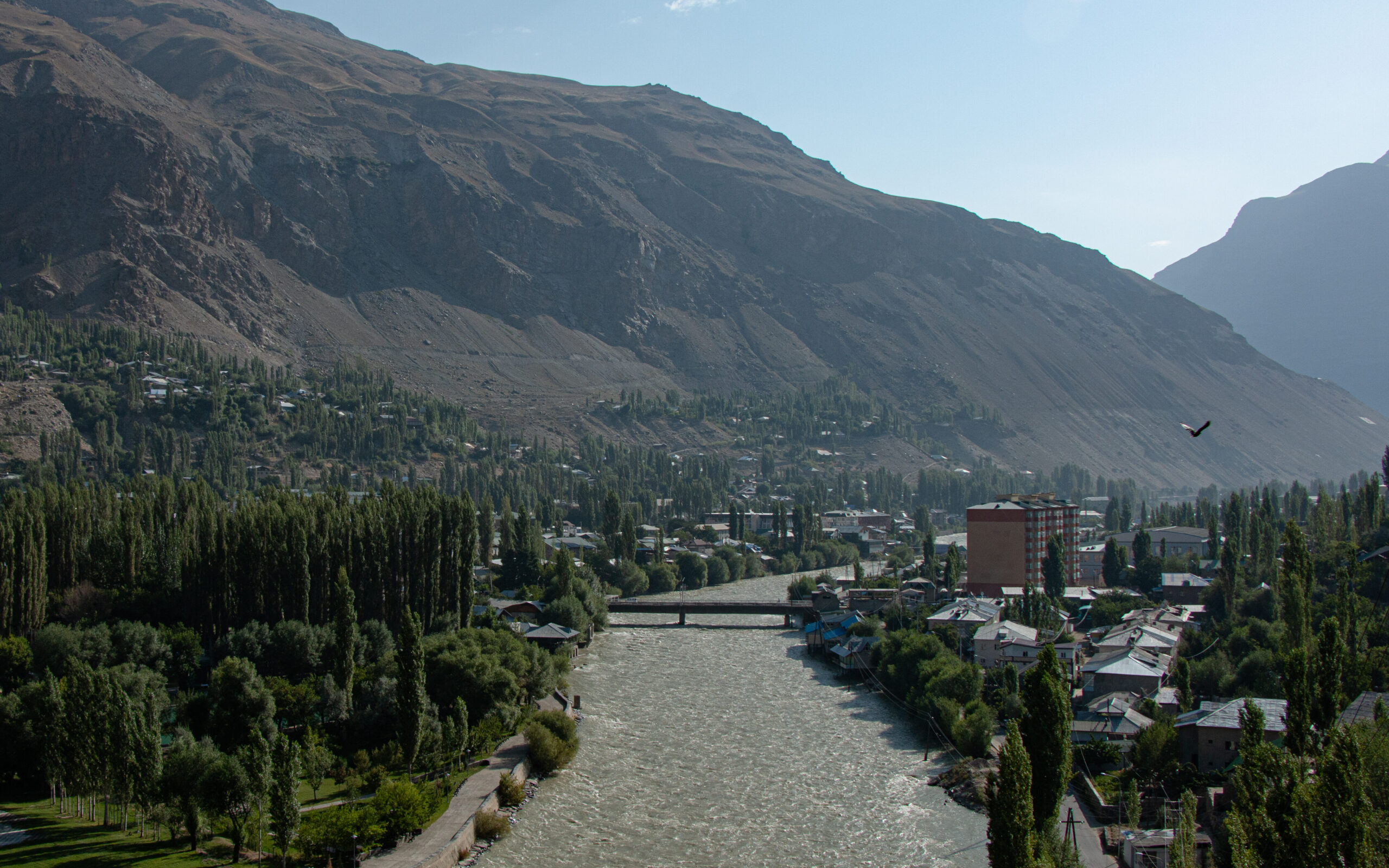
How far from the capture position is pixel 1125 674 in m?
51.7

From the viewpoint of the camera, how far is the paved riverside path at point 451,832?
31.7m

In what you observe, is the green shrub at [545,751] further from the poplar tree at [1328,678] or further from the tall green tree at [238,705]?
the poplar tree at [1328,678]

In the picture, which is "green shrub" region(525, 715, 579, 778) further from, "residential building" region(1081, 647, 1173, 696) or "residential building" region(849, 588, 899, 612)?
"residential building" region(849, 588, 899, 612)

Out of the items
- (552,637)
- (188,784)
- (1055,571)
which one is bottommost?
(552,637)

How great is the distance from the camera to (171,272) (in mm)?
186375

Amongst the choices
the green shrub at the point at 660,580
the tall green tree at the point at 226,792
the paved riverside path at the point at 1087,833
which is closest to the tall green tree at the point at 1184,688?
the paved riverside path at the point at 1087,833

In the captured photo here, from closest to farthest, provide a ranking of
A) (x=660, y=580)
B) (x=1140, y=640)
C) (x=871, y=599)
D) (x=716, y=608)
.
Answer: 1. (x=1140, y=640)
2. (x=871, y=599)
3. (x=716, y=608)
4. (x=660, y=580)

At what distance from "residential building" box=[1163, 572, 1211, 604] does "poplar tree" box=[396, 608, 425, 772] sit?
5867cm

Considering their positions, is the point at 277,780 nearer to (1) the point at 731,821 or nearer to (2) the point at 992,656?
(1) the point at 731,821

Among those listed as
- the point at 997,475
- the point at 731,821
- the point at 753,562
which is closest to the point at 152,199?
the point at 753,562

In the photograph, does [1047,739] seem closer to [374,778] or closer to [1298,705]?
[1298,705]

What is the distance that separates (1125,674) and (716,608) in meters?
35.9

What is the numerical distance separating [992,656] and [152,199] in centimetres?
18336

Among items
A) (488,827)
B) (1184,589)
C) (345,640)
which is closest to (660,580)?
(1184,589)
